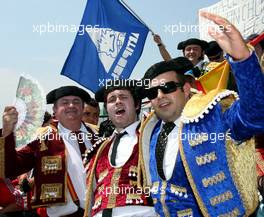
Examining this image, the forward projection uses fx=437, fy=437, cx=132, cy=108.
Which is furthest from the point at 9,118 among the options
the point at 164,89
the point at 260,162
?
the point at 260,162

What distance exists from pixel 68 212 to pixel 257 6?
173 inches

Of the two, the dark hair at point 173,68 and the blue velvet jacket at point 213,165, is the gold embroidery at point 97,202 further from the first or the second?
the dark hair at point 173,68

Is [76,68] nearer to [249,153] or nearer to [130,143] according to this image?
[130,143]

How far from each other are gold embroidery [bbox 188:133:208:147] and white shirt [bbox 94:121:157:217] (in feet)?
2.64

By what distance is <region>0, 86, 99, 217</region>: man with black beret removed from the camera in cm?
374

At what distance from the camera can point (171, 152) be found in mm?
Answer: 2783

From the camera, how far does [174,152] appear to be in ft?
9.07

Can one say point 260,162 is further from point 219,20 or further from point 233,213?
point 219,20

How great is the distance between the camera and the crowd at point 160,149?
89.0 inches

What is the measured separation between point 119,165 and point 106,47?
2.86m

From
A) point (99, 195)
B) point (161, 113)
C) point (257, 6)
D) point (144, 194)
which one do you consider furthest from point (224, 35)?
point (257, 6)

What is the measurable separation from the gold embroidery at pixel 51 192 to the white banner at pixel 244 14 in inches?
140

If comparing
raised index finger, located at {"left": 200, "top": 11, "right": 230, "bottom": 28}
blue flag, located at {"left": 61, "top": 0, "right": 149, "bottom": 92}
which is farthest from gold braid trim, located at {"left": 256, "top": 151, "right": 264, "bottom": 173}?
blue flag, located at {"left": 61, "top": 0, "right": 149, "bottom": 92}

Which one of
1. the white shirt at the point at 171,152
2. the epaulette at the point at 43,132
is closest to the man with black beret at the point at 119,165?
the white shirt at the point at 171,152
